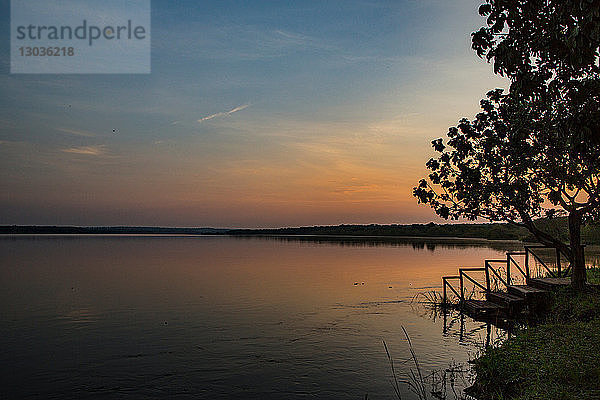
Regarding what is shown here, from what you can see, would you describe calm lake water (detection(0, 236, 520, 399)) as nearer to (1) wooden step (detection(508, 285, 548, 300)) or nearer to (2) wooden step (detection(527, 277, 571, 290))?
(1) wooden step (detection(508, 285, 548, 300))

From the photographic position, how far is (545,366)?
14938 mm

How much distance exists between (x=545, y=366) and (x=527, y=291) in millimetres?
14839

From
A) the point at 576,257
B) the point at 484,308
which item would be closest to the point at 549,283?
the point at 576,257

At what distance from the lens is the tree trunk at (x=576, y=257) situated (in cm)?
2709

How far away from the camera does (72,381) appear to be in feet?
68.3

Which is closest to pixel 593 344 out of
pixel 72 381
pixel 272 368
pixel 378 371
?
pixel 378 371

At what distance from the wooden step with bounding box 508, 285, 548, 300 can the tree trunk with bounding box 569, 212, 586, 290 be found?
6.04 feet

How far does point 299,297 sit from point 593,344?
30618 mm

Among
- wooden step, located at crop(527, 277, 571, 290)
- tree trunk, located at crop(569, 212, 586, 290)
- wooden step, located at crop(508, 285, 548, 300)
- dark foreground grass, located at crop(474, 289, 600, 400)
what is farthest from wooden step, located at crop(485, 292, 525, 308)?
dark foreground grass, located at crop(474, 289, 600, 400)

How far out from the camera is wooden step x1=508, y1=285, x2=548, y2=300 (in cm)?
2825

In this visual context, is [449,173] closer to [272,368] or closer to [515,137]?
[515,137]

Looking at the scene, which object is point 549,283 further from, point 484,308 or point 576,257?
point 484,308

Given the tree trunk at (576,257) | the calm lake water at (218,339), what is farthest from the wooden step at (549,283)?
the calm lake water at (218,339)

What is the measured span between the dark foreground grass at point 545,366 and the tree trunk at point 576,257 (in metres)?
7.65
